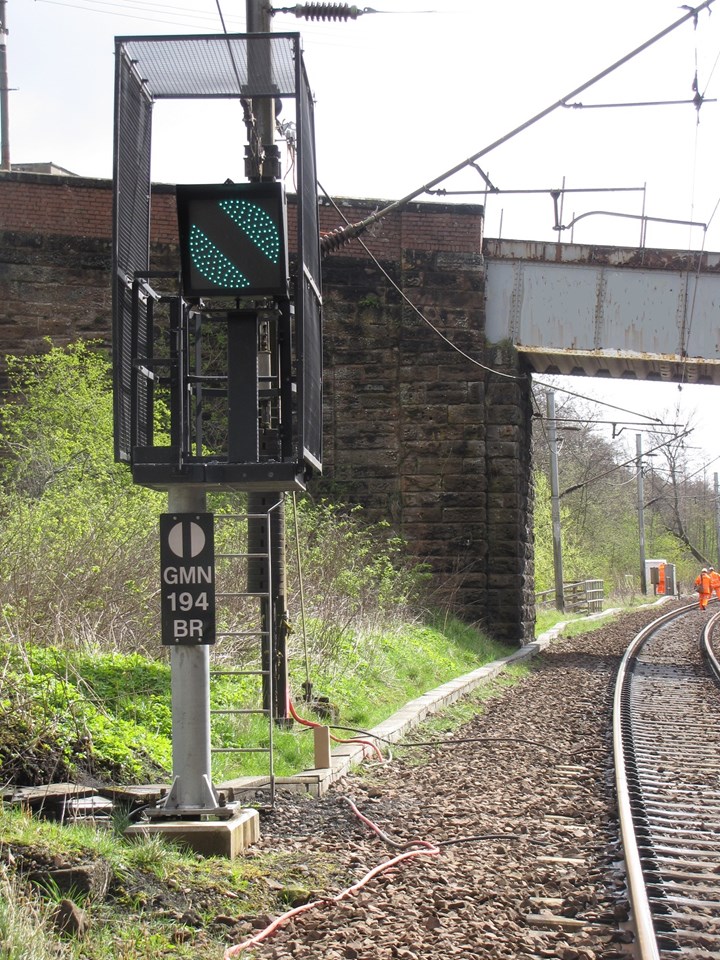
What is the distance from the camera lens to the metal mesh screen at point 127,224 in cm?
672

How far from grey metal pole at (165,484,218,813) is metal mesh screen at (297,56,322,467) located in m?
0.90

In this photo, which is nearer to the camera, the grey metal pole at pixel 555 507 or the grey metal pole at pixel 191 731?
the grey metal pole at pixel 191 731

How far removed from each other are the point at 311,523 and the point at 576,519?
46.1 meters

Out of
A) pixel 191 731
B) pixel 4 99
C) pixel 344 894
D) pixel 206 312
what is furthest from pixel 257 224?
pixel 4 99

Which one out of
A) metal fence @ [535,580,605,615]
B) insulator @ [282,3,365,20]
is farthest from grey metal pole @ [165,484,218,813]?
metal fence @ [535,580,605,615]

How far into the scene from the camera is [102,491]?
13984 millimetres

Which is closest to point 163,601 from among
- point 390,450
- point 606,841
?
point 606,841

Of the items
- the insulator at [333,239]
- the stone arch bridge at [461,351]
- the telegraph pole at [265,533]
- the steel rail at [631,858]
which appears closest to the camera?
the steel rail at [631,858]

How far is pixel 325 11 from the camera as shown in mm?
11172

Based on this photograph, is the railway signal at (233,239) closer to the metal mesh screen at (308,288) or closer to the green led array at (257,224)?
the green led array at (257,224)

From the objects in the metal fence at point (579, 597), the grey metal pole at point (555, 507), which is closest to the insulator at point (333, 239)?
the grey metal pole at point (555, 507)

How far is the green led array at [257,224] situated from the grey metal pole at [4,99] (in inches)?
1282

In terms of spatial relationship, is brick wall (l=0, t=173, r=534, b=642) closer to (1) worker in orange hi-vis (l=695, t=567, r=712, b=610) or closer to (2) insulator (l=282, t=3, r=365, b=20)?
(2) insulator (l=282, t=3, r=365, b=20)

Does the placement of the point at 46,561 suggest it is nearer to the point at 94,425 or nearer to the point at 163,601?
the point at 163,601
